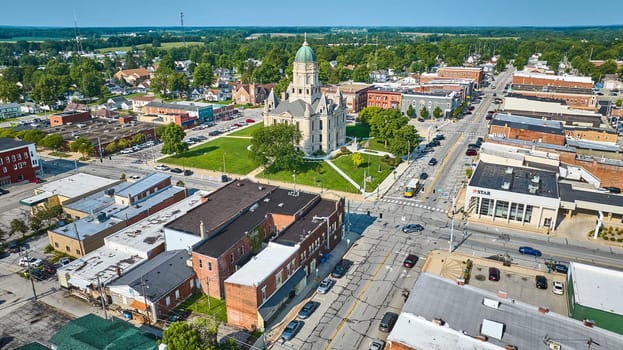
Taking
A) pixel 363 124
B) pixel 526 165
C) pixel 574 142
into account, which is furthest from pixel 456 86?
pixel 526 165

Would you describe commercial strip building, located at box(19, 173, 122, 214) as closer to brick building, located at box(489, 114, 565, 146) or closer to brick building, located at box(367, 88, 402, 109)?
brick building, located at box(489, 114, 565, 146)

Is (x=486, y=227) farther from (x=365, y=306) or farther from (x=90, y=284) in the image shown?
(x=90, y=284)

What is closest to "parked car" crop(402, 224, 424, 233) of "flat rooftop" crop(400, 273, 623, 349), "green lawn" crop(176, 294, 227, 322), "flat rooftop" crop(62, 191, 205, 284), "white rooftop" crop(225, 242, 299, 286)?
"flat rooftop" crop(400, 273, 623, 349)

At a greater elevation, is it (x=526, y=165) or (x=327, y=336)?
(x=526, y=165)

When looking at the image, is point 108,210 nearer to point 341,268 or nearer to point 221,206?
point 221,206

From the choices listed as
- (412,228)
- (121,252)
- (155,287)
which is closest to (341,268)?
(412,228)
